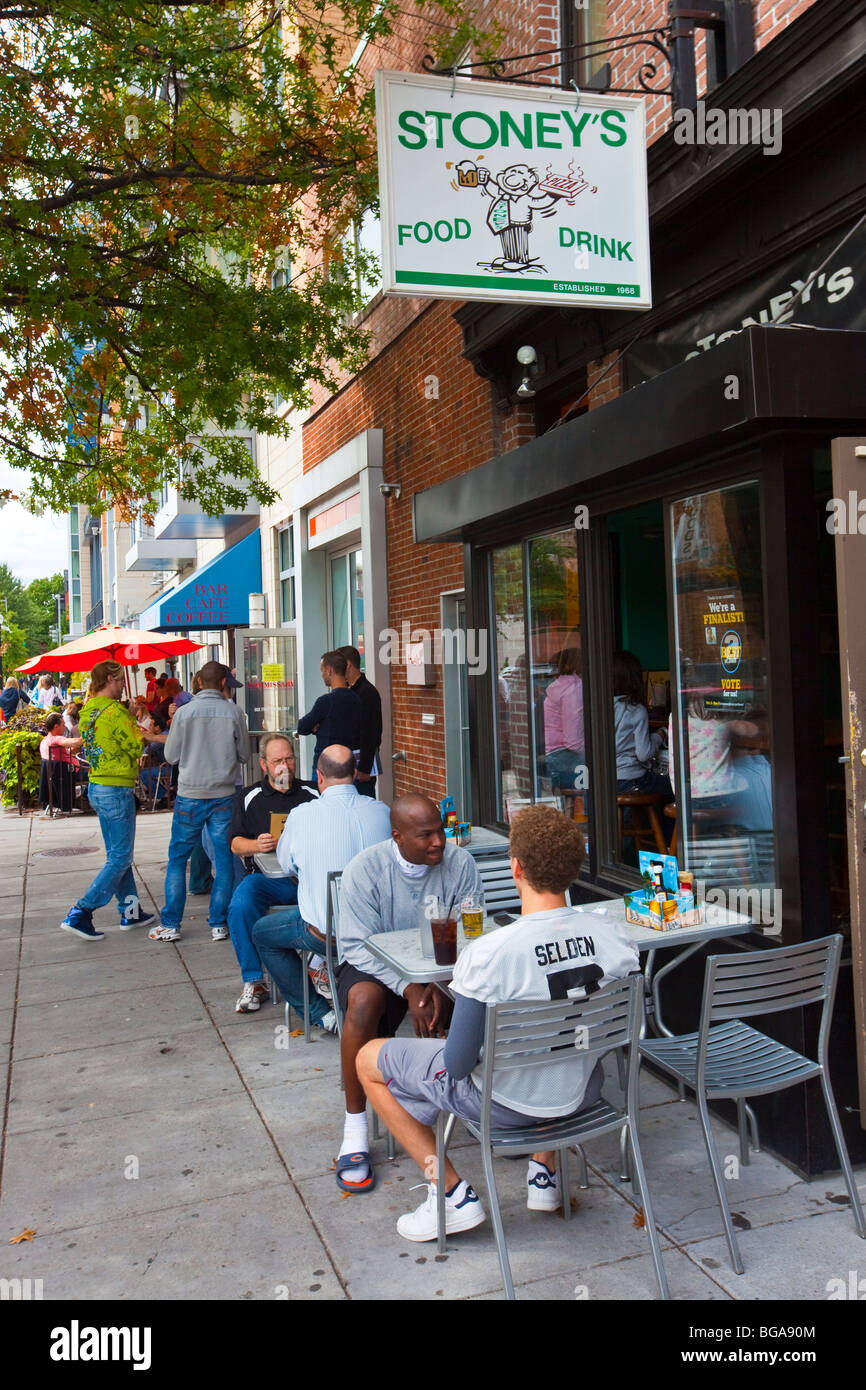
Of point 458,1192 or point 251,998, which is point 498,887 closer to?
point 251,998

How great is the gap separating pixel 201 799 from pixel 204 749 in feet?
1.22

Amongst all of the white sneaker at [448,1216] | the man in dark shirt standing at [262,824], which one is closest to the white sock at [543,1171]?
the white sneaker at [448,1216]

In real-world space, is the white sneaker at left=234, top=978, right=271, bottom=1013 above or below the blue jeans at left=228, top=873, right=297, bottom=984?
below

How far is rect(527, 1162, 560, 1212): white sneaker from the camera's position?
12.6ft

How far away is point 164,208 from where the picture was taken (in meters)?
9.34

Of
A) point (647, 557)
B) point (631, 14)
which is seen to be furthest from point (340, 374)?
point (631, 14)

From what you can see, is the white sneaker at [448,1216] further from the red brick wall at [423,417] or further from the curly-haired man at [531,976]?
the red brick wall at [423,417]

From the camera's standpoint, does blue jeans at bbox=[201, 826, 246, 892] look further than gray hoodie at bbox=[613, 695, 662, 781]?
Yes

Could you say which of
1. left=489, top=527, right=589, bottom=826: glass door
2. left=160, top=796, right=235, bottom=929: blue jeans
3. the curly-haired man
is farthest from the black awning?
left=160, top=796, right=235, bottom=929: blue jeans

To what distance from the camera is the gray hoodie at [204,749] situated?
312 inches

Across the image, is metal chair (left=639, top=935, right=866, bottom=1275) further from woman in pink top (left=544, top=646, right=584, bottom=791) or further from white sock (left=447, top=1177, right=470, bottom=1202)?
woman in pink top (left=544, top=646, right=584, bottom=791)

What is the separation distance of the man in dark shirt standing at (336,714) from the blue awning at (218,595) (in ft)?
27.3

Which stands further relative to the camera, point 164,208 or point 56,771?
point 56,771

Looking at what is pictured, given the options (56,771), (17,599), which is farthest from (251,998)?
(17,599)
